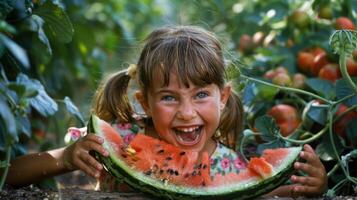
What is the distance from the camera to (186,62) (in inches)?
93.9

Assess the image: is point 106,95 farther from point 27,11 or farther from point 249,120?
point 249,120

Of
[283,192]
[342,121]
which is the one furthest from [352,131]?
[283,192]

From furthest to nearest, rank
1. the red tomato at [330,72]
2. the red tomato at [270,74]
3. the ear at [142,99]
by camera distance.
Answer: the red tomato at [270,74] → the red tomato at [330,72] → the ear at [142,99]

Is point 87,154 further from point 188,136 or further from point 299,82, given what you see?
point 299,82

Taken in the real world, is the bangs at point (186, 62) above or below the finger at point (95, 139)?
above

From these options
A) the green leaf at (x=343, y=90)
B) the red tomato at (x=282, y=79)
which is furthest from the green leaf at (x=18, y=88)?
the red tomato at (x=282, y=79)

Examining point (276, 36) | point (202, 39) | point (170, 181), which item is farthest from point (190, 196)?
point (276, 36)

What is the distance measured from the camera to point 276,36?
383 cm

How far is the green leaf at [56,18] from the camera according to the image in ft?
8.02

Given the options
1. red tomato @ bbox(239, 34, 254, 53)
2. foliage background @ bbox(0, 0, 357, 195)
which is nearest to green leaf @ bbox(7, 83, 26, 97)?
foliage background @ bbox(0, 0, 357, 195)

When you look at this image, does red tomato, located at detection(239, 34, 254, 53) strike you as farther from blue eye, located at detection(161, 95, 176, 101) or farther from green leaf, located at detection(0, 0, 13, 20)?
green leaf, located at detection(0, 0, 13, 20)

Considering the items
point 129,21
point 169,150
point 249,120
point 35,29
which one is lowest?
point 129,21

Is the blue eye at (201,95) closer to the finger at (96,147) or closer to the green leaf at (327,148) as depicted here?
the finger at (96,147)

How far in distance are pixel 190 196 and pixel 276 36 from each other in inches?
70.5
